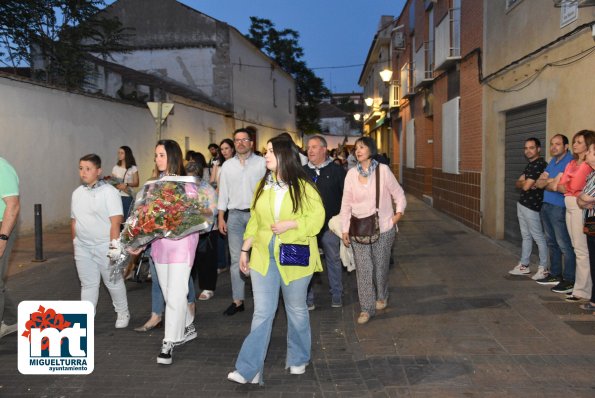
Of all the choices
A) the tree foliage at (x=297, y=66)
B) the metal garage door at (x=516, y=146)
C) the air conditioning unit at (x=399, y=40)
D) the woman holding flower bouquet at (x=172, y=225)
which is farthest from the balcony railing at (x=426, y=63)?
the tree foliage at (x=297, y=66)

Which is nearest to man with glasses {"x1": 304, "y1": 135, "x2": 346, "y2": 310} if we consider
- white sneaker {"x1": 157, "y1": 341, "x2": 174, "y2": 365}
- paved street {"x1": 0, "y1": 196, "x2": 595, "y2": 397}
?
paved street {"x1": 0, "y1": 196, "x2": 595, "y2": 397}

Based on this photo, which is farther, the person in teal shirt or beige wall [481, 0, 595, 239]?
beige wall [481, 0, 595, 239]

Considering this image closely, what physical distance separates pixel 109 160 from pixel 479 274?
11.4m

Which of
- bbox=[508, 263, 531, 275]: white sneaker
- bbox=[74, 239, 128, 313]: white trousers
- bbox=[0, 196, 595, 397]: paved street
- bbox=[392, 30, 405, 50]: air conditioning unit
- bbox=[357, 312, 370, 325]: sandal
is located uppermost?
bbox=[392, 30, 405, 50]: air conditioning unit

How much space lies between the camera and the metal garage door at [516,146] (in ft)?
29.5

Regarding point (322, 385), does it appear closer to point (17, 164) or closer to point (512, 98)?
point (512, 98)

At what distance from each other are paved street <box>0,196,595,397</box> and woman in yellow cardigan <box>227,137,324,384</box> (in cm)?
32

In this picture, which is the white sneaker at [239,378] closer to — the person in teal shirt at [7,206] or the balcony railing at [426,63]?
the person in teal shirt at [7,206]

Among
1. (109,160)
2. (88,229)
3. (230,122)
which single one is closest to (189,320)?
(88,229)

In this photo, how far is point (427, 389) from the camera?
13.4 feet

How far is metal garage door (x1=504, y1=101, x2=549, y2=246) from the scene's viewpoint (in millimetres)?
8998

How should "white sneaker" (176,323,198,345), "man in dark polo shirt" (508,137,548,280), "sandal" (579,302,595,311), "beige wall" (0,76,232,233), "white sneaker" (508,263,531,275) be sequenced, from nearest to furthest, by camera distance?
"white sneaker" (176,323,198,345) → "sandal" (579,302,595,311) → "man in dark polo shirt" (508,137,548,280) → "white sneaker" (508,263,531,275) → "beige wall" (0,76,232,233)

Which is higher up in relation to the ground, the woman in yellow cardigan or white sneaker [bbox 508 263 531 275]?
the woman in yellow cardigan

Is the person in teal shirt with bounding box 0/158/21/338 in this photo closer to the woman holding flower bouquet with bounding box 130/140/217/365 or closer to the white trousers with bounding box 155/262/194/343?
the woman holding flower bouquet with bounding box 130/140/217/365
